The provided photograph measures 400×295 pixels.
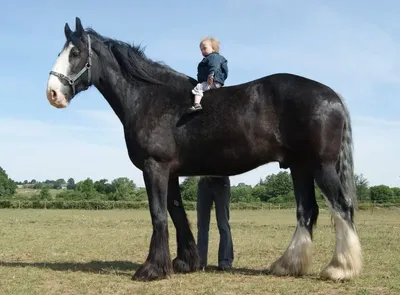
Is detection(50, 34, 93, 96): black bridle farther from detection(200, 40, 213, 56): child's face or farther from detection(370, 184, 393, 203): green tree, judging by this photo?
detection(370, 184, 393, 203): green tree

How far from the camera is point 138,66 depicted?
7953 mm

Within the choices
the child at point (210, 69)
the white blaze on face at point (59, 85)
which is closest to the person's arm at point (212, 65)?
the child at point (210, 69)

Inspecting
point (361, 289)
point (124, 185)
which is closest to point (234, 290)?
point (361, 289)

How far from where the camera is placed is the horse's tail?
7234 millimetres

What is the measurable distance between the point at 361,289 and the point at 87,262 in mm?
4999

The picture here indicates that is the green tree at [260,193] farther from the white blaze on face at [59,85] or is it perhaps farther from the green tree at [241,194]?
the white blaze on face at [59,85]

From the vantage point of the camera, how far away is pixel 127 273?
7.86m

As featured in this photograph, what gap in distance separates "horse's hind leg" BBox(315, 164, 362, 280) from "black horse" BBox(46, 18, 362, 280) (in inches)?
0.5

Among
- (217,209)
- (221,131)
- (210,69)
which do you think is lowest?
(217,209)

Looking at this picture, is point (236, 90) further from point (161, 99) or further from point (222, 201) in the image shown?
point (222, 201)

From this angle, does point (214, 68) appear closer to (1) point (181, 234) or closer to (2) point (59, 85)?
(2) point (59, 85)

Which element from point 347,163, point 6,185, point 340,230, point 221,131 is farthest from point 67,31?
point 6,185

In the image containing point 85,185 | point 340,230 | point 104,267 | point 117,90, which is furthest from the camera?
point 85,185

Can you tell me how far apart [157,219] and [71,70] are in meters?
2.53
